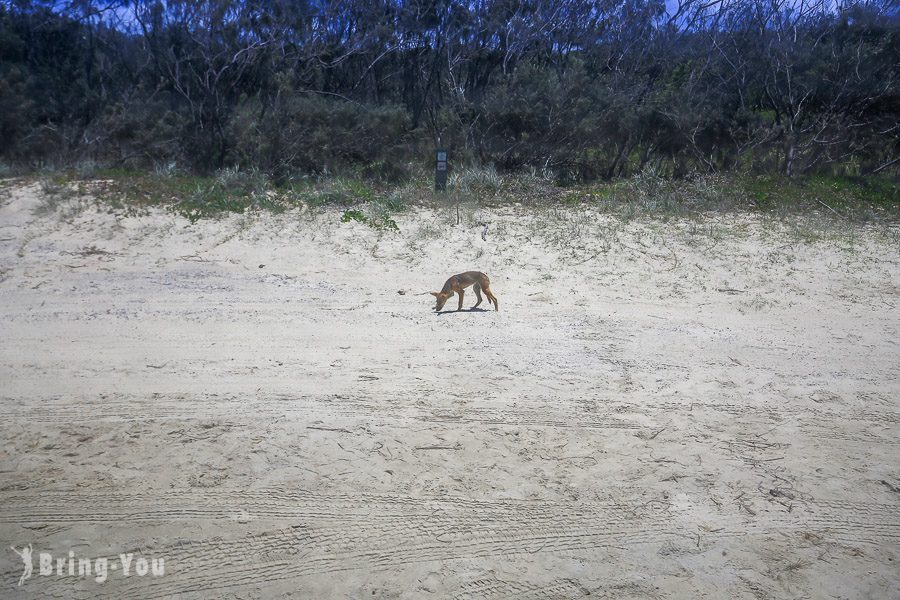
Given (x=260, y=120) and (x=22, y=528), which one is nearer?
(x=22, y=528)

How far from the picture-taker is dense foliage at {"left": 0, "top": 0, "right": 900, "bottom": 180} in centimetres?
1361

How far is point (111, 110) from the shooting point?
14234 mm

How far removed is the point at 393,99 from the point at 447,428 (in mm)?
12580

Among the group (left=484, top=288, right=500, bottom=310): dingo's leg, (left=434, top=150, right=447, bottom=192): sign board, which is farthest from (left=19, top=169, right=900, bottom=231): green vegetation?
(left=484, top=288, right=500, bottom=310): dingo's leg

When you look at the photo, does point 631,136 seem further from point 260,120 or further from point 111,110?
point 111,110

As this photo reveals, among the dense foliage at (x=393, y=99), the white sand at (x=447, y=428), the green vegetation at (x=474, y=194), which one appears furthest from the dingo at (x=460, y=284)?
the dense foliage at (x=393, y=99)

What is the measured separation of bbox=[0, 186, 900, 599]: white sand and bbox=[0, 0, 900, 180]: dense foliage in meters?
5.87

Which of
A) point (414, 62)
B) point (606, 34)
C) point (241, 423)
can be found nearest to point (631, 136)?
point (606, 34)

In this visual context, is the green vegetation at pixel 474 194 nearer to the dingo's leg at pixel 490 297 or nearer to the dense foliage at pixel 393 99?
the dense foliage at pixel 393 99

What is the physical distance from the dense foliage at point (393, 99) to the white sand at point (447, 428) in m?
5.87

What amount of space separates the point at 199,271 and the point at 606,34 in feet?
42.2

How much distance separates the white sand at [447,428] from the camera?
375 centimetres

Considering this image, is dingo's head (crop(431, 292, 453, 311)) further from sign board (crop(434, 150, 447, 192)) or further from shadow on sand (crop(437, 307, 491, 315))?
sign board (crop(434, 150, 447, 192))

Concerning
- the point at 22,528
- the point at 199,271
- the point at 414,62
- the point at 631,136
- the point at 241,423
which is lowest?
the point at 22,528
